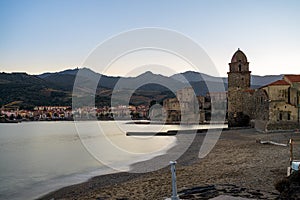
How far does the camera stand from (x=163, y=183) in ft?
32.6

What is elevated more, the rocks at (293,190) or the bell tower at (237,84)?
the bell tower at (237,84)

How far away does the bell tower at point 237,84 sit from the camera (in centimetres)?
3853

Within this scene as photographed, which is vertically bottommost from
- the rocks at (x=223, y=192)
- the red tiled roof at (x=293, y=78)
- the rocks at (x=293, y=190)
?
the rocks at (x=223, y=192)

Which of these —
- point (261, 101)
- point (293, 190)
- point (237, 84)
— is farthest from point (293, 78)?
point (293, 190)

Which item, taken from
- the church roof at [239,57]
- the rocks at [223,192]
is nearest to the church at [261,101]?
the church roof at [239,57]

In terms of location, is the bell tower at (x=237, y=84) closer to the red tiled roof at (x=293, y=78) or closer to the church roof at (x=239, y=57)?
the church roof at (x=239, y=57)

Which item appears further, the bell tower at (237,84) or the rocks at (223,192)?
the bell tower at (237,84)

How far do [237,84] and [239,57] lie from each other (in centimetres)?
335

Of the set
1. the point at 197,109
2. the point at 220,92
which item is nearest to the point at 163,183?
the point at 197,109

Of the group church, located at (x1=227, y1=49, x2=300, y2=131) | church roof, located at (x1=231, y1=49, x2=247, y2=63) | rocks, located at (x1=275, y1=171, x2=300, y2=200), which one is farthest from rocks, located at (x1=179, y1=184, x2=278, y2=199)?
church roof, located at (x1=231, y1=49, x2=247, y2=63)

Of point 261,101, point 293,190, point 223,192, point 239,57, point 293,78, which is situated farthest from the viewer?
point 239,57

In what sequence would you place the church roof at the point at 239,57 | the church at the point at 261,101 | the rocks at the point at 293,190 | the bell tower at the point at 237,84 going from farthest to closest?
the church roof at the point at 239,57 → the bell tower at the point at 237,84 → the church at the point at 261,101 → the rocks at the point at 293,190

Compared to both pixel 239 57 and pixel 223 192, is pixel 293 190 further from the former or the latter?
pixel 239 57

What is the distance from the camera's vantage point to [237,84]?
39562mm
